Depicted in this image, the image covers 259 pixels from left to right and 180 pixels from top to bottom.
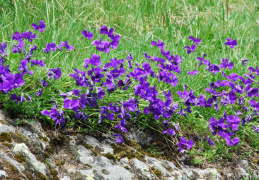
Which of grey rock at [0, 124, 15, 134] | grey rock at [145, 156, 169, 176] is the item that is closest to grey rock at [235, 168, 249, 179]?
grey rock at [145, 156, 169, 176]

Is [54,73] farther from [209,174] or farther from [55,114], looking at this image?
[209,174]

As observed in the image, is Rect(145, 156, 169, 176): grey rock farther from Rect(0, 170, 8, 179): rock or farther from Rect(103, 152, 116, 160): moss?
Rect(0, 170, 8, 179): rock

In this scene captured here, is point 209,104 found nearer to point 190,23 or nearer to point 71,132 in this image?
point 71,132

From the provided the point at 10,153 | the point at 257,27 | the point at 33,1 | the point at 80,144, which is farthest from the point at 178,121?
the point at 257,27

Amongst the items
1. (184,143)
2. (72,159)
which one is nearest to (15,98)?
(72,159)

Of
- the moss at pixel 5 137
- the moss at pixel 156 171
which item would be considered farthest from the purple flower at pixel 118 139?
the moss at pixel 5 137

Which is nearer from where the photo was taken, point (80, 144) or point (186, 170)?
point (80, 144)

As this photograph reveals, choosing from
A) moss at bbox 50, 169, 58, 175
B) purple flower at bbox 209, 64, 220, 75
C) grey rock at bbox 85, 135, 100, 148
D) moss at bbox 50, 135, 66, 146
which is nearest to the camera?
moss at bbox 50, 169, 58, 175
